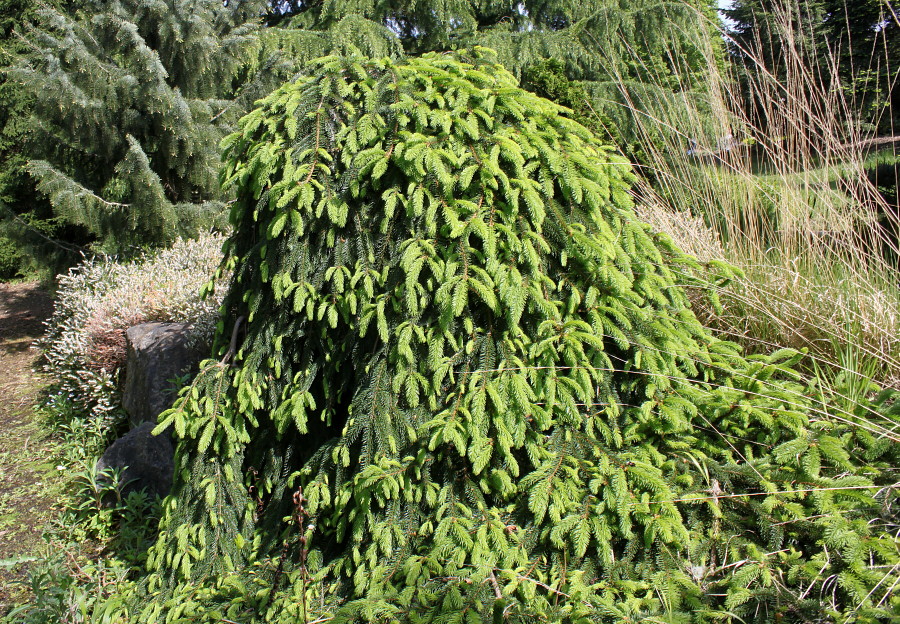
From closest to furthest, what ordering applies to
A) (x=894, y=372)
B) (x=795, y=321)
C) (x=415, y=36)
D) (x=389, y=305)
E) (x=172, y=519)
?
1. (x=389, y=305)
2. (x=172, y=519)
3. (x=894, y=372)
4. (x=795, y=321)
5. (x=415, y=36)

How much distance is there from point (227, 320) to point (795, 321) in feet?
9.14

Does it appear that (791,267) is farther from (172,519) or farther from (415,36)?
(415,36)

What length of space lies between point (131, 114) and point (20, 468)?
3.62 metres

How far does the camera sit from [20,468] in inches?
157

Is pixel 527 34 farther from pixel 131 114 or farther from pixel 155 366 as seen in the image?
pixel 155 366

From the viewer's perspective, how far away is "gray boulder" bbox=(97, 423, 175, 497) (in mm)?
3455

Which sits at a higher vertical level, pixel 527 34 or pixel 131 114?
pixel 527 34

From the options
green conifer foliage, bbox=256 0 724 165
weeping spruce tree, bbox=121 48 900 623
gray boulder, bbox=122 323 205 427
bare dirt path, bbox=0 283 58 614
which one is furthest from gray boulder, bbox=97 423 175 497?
green conifer foliage, bbox=256 0 724 165

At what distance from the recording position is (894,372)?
2.71 metres

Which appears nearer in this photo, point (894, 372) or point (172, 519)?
point (172, 519)

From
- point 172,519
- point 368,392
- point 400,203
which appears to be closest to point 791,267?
point 400,203

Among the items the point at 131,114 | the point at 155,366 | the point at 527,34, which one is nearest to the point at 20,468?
the point at 155,366

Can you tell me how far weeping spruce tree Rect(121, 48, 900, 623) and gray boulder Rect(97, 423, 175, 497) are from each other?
1.16 meters

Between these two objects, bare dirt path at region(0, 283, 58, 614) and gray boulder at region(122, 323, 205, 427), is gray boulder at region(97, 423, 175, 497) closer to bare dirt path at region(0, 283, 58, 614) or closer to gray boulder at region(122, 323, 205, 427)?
gray boulder at region(122, 323, 205, 427)
